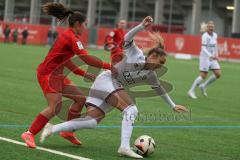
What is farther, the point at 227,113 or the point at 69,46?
the point at 227,113

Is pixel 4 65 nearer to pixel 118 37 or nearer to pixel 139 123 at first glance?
pixel 118 37

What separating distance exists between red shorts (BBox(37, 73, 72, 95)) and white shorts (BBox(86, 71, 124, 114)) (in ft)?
1.56

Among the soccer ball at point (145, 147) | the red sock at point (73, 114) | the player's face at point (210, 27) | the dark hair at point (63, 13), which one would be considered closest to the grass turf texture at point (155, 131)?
the soccer ball at point (145, 147)

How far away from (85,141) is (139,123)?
8.86 feet

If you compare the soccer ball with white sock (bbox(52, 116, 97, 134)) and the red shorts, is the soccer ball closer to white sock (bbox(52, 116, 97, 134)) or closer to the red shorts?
white sock (bbox(52, 116, 97, 134))

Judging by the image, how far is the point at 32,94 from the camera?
51.4 feet

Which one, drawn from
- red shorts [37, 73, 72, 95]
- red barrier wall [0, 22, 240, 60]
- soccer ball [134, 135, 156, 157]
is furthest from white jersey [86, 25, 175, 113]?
red barrier wall [0, 22, 240, 60]

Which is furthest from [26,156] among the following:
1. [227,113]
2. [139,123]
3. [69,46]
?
[227,113]

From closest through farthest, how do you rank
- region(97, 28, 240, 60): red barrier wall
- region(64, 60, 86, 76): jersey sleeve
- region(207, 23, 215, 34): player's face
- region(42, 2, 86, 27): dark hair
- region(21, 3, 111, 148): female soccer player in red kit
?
1. region(21, 3, 111, 148): female soccer player in red kit
2. region(42, 2, 86, 27): dark hair
3. region(64, 60, 86, 76): jersey sleeve
4. region(207, 23, 215, 34): player's face
5. region(97, 28, 240, 60): red barrier wall

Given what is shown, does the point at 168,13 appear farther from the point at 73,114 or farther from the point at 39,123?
the point at 39,123

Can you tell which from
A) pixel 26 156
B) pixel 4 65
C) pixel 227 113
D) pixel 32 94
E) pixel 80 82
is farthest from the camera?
pixel 4 65

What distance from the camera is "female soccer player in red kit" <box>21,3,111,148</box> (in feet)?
27.0

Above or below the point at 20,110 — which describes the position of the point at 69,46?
above

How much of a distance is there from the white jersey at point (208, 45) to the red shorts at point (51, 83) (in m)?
10.4
